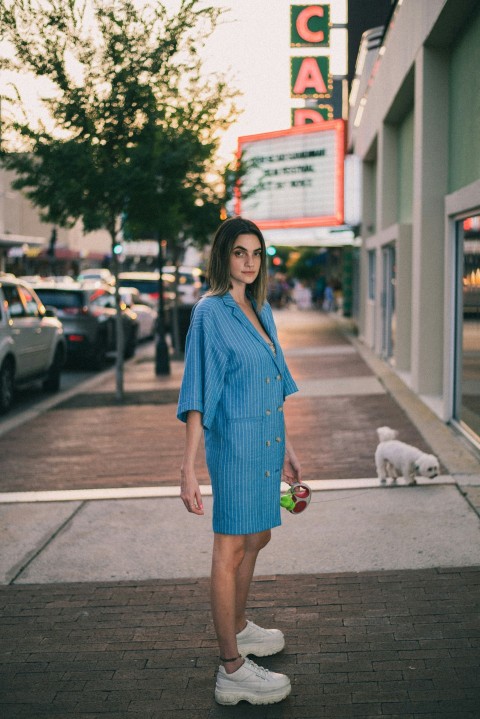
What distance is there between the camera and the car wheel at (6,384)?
11656 millimetres

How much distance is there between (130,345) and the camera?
20344 millimetres

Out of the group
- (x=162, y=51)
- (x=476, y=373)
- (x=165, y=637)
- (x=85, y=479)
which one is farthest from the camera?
(x=162, y=51)

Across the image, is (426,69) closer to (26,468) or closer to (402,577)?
(26,468)

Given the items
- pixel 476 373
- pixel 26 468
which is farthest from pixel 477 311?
pixel 26 468

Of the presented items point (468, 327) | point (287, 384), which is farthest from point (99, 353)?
point (287, 384)

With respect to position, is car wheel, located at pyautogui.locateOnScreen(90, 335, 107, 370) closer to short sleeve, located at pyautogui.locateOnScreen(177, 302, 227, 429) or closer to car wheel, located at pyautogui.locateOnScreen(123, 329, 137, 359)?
car wheel, located at pyautogui.locateOnScreen(123, 329, 137, 359)

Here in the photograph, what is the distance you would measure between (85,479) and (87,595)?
2893mm

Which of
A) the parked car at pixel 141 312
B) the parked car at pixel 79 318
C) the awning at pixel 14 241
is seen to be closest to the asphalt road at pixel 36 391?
the parked car at pixel 79 318

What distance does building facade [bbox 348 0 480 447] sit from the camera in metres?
8.77

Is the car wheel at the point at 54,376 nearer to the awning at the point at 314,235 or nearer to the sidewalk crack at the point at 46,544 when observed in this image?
the sidewalk crack at the point at 46,544

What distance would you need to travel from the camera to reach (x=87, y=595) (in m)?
4.82

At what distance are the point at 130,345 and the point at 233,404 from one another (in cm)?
1696

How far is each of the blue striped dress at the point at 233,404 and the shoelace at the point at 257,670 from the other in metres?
0.54

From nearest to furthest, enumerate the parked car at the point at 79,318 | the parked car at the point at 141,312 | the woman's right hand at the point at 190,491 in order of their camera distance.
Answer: the woman's right hand at the point at 190,491, the parked car at the point at 79,318, the parked car at the point at 141,312
